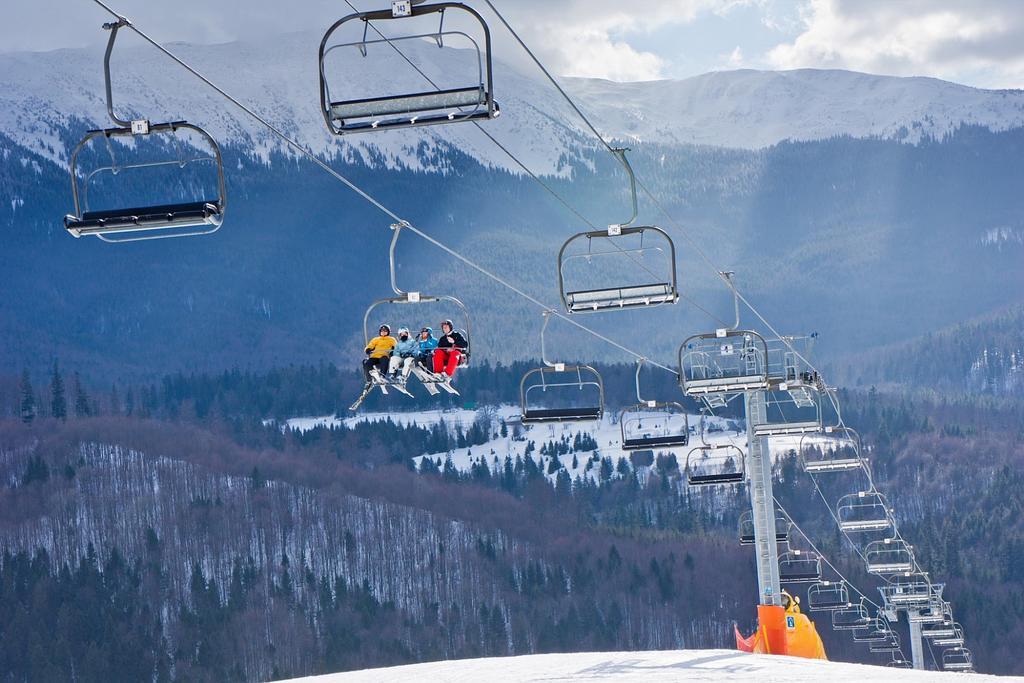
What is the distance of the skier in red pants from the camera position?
1747 centimetres

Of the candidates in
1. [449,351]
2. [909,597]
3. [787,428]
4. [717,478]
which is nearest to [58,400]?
[909,597]

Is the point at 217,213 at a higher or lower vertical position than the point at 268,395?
lower

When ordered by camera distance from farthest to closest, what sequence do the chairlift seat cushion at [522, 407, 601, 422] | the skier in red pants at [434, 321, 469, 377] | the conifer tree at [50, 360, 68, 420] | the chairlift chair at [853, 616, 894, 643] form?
the conifer tree at [50, 360, 68, 420] → the chairlift chair at [853, 616, 894, 643] → the chairlift seat cushion at [522, 407, 601, 422] → the skier in red pants at [434, 321, 469, 377]

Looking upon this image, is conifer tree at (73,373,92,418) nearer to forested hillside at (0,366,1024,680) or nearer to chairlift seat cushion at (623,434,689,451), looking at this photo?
forested hillside at (0,366,1024,680)

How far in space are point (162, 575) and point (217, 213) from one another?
153m

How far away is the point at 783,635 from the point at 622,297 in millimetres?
15273

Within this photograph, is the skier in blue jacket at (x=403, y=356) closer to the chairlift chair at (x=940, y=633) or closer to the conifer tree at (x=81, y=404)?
the chairlift chair at (x=940, y=633)

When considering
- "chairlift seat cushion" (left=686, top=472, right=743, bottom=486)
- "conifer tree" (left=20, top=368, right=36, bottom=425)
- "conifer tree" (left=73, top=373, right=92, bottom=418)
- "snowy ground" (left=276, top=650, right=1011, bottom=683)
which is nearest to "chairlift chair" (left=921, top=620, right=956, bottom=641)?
"chairlift seat cushion" (left=686, top=472, right=743, bottom=486)

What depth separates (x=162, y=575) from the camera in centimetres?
15638

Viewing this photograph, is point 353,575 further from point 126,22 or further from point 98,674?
point 126,22

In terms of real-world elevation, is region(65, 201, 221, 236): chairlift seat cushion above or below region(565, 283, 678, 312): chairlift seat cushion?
below

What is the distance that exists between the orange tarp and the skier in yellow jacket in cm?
1341

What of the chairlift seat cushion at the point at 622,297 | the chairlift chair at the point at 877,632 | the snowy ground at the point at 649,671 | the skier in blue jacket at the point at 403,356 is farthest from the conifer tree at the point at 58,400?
the chairlift seat cushion at the point at 622,297

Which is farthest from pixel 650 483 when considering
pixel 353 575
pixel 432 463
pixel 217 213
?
pixel 217 213
